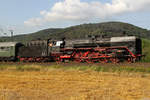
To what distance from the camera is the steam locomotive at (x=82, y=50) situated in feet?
74.1

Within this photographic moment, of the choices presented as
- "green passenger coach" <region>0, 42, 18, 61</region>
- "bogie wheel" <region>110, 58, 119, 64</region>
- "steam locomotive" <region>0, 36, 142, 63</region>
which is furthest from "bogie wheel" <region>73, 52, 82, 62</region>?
"green passenger coach" <region>0, 42, 18, 61</region>

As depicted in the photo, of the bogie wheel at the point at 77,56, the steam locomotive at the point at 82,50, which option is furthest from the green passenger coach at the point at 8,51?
the bogie wheel at the point at 77,56

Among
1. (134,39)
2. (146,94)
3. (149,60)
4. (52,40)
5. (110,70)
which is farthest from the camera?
(52,40)

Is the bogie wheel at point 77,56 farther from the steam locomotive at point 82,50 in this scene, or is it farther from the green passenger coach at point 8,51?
the green passenger coach at point 8,51

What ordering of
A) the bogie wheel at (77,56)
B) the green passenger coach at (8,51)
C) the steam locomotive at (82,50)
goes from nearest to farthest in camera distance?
the steam locomotive at (82,50) < the bogie wheel at (77,56) < the green passenger coach at (8,51)

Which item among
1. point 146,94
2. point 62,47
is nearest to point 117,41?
point 62,47

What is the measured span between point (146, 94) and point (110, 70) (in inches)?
343

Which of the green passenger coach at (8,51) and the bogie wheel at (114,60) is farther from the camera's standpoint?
the green passenger coach at (8,51)

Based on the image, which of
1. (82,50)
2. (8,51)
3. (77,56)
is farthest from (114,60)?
(8,51)

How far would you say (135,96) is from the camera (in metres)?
8.16

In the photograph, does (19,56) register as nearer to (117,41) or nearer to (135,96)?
(117,41)

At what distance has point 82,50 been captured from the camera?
24.9 m

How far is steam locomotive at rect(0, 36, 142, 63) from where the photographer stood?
2259cm

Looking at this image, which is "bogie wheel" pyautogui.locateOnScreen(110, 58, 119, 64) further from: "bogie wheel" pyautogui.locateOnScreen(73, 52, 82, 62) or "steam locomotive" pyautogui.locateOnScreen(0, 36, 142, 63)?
"bogie wheel" pyautogui.locateOnScreen(73, 52, 82, 62)
